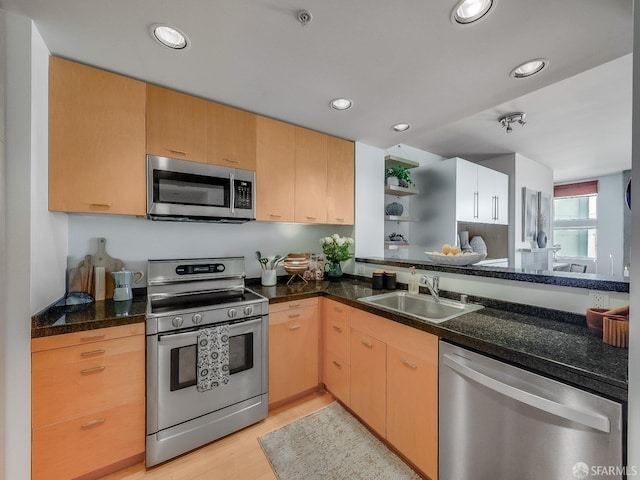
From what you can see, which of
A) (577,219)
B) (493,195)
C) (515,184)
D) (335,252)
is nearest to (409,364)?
(335,252)

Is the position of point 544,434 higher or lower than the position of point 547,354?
lower

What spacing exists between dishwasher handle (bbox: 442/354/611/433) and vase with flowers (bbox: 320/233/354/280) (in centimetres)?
152

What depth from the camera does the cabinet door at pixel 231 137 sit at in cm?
195

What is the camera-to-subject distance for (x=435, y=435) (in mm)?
1316

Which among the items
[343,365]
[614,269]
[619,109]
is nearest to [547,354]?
[343,365]

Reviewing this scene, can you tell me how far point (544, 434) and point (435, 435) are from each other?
52 cm

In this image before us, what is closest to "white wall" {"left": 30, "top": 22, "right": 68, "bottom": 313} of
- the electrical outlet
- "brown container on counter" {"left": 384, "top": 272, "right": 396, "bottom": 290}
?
"brown container on counter" {"left": 384, "top": 272, "right": 396, "bottom": 290}

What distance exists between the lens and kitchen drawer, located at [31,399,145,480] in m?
1.27

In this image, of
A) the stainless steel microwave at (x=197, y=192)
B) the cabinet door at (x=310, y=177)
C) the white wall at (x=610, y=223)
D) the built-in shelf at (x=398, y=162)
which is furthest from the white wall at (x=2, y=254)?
the white wall at (x=610, y=223)

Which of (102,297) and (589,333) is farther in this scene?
(102,297)

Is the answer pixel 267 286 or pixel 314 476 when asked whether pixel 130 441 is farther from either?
pixel 267 286

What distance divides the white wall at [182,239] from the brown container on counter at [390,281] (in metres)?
0.62

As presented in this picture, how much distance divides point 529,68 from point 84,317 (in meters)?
2.85

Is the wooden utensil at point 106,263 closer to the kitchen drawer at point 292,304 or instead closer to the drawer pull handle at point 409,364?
the kitchen drawer at point 292,304
